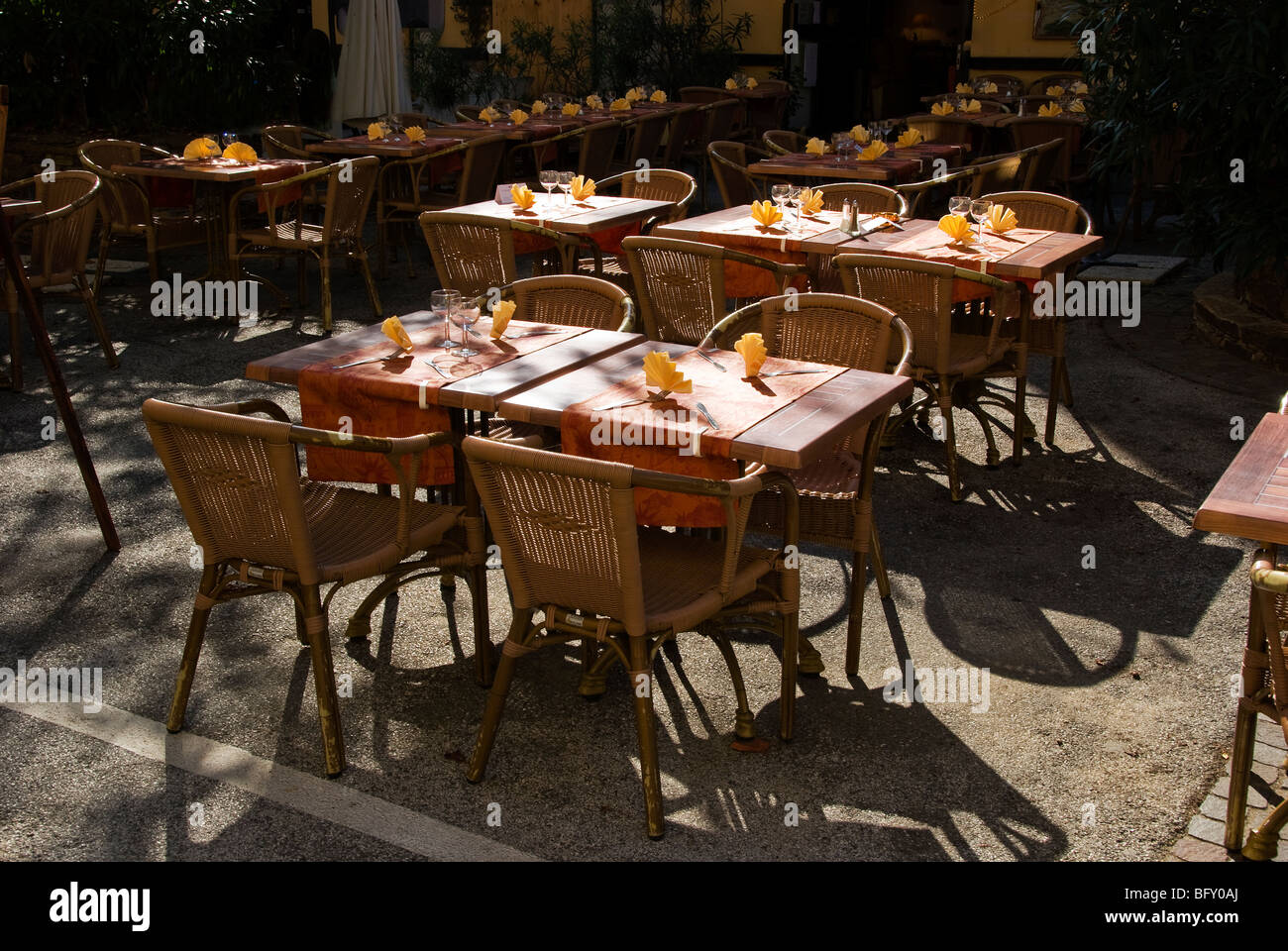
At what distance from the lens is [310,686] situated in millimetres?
3467

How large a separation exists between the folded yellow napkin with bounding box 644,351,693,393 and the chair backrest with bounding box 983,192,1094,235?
118 inches

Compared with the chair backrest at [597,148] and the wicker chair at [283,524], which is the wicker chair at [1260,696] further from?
the chair backrest at [597,148]

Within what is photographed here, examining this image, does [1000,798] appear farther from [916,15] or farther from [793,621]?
Answer: [916,15]

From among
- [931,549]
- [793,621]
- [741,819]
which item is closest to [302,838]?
[741,819]

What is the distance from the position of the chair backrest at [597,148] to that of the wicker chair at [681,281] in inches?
169

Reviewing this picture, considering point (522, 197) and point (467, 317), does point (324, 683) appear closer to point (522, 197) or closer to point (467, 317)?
point (467, 317)

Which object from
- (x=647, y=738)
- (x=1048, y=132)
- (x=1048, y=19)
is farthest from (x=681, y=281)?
(x=1048, y=19)

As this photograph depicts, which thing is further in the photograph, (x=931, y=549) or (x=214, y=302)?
(x=214, y=302)

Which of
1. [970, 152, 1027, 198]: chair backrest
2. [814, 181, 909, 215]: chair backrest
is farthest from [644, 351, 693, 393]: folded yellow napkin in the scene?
[970, 152, 1027, 198]: chair backrest

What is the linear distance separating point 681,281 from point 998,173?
3.31 metres

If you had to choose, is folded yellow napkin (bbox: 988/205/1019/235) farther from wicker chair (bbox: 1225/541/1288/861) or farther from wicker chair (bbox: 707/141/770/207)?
wicker chair (bbox: 1225/541/1288/861)

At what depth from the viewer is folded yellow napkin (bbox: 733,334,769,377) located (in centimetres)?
346

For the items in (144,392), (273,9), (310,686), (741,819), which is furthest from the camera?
(273,9)
